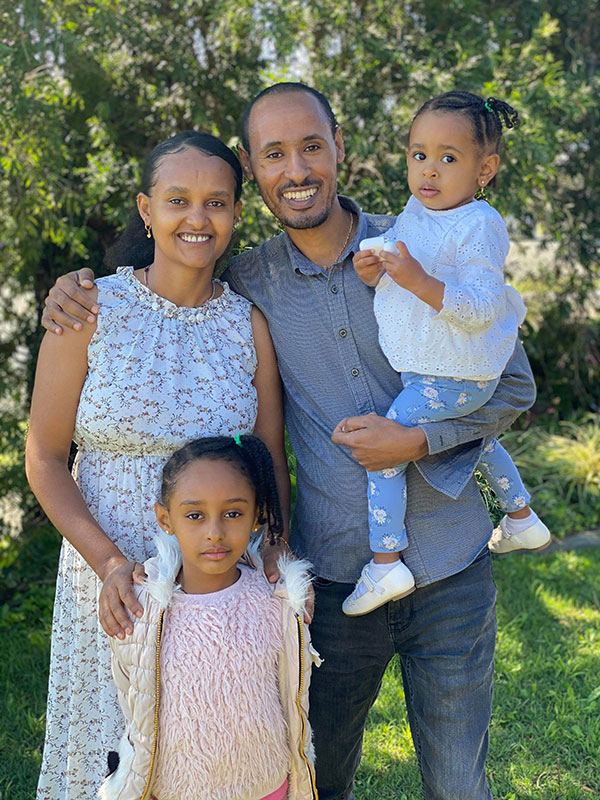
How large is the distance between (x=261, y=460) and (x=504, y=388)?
2.29 ft

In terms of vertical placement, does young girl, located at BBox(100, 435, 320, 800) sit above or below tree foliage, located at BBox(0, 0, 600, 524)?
below

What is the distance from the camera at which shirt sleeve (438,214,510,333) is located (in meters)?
2.12

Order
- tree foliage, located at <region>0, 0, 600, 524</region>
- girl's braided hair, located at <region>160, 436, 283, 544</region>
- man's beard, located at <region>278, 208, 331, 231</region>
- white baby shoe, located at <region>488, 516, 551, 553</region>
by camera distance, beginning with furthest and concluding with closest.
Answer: tree foliage, located at <region>0, 0, 600, 524</region> → white baby shoe, located at <region>488, 516, 551, 553</region> → man's beard, located at <region>278, 208, 331, 231</region> → girl's braided hair, located at <region>160, 436, 283, 544</region>

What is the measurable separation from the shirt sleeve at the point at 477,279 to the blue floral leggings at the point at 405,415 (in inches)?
6.3

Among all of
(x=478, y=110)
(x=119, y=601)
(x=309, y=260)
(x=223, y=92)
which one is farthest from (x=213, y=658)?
(x=223, y=92)

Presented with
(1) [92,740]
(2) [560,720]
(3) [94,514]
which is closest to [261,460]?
(3) [94,514]

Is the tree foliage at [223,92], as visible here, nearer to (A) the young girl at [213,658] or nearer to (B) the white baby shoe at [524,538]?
Result: (B) the white baby shoe at [524,538]

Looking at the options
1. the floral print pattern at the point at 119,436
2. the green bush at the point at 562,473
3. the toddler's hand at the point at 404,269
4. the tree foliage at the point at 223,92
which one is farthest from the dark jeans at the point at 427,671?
the green bush at the point at 562,473

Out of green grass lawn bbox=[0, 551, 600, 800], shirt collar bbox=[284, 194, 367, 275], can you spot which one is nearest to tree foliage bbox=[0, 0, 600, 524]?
green grass lawn bbox=[0, 551, 600, 800]

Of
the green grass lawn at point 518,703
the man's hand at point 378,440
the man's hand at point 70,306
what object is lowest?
the green grass lawn at point 518,703

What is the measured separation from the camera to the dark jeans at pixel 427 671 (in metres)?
2.27

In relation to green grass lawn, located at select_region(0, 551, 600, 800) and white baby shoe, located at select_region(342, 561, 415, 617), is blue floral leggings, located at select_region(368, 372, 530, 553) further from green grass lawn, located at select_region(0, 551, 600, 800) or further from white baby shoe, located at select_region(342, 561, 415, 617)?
green grass lawn, located at select_region(0, 551, 600, 800)

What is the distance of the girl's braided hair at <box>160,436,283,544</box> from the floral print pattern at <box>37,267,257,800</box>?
0.32 ft

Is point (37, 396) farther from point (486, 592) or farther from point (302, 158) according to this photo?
point (486, 592)
